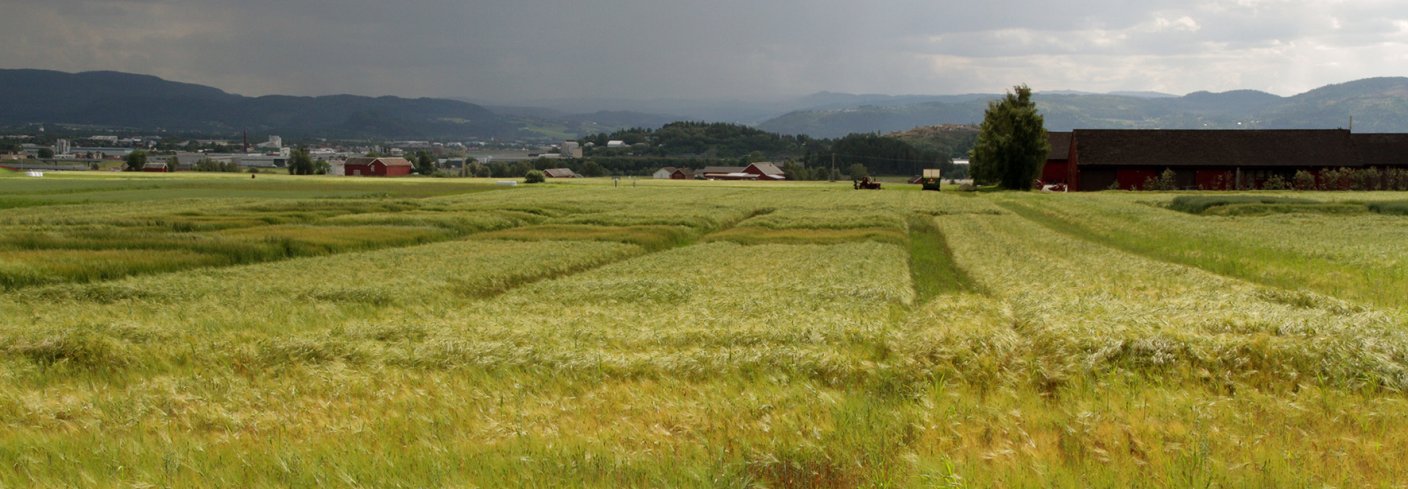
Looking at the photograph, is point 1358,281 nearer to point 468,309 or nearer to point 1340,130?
point 468,309

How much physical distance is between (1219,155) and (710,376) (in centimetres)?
10438

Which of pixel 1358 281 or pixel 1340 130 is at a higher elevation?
pixel 1340 130

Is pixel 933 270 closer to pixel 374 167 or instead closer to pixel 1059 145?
pixel 1059 145

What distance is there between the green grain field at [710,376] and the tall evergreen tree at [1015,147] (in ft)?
245

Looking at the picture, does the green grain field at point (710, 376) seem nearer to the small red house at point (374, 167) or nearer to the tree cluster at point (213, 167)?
the small red house at point (374, 167)

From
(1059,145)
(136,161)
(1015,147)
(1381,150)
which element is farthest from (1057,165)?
(136,161)

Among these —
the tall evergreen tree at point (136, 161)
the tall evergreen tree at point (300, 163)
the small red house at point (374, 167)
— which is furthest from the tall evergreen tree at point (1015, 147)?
the tall evergreen tree at point (136, 161)

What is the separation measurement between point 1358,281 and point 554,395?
2175 centimetres

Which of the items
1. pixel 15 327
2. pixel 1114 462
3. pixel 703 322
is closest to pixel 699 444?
pixel 1114 462

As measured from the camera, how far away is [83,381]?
44.6 ft

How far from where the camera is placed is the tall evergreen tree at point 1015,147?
333 feet

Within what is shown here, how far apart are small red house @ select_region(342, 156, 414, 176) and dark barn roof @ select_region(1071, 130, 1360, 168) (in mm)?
131144

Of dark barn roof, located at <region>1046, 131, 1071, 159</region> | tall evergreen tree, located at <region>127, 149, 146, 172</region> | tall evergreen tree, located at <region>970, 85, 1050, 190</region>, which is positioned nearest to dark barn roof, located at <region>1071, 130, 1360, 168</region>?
tall evergreen tree, located at <region>970, 85, 1050, 190</region>

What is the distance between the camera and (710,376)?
41.7 ft
